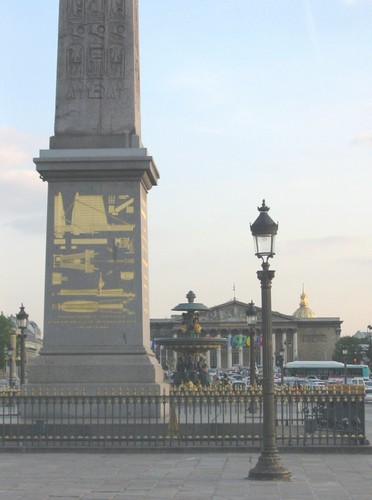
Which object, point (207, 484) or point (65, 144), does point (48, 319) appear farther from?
point (207, 484)

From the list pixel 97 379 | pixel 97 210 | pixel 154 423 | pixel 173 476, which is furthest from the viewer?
pixel 97 210

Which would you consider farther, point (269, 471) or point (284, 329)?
point (284, 329)

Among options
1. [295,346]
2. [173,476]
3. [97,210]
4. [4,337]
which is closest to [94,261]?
[97,210]

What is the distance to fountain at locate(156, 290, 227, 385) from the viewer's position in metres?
35.2

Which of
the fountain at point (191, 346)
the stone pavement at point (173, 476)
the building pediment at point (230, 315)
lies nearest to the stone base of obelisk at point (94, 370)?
the stone pavement at point (173, 476)

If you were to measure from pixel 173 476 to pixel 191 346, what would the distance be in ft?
65.3

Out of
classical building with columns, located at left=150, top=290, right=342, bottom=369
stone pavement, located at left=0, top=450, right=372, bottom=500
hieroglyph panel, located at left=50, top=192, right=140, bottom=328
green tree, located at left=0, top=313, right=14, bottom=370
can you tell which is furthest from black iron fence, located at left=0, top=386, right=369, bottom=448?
classical building with columns, located at left=150, top=290, right=342, bottom=369

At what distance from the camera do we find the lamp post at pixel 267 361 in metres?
15.2

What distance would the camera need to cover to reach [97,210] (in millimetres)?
20844

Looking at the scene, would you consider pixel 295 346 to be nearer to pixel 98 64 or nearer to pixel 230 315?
pixel 230 315

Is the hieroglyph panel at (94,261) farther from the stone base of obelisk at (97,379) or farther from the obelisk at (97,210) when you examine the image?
the stone base of obelisk at (97,379)

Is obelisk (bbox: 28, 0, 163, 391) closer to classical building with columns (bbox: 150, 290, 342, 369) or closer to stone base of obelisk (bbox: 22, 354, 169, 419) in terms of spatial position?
stone base of obelisk (bbox: 22, 354, 169, 419)

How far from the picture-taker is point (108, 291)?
2048 centimetres

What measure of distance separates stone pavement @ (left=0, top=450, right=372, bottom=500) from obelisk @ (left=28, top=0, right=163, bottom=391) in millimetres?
2150
